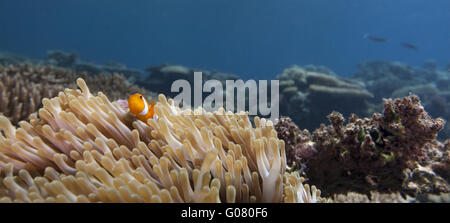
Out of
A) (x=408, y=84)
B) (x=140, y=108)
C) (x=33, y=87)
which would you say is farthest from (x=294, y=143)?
(x=408, y=84)

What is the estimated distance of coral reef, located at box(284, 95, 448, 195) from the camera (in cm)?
215

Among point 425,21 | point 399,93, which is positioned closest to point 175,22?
point 425,21

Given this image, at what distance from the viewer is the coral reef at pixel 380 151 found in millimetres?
2146

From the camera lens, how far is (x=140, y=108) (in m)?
1.82

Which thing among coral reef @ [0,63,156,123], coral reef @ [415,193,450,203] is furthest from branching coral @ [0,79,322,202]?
coral reef @ [0,63,156,123]

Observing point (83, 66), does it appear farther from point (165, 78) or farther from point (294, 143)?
point (294, 143)

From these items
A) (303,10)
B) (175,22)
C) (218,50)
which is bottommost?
(218,50)

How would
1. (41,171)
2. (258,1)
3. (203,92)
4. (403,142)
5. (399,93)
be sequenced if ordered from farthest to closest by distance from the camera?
(258,1), (399,93), (203,92), (403,142), (41,171)

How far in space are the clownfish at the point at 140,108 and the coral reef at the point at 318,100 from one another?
7834 mm

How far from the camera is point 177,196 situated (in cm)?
126

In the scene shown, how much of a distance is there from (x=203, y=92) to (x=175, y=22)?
93.0 meters

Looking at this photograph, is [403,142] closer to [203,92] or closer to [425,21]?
[203,92]

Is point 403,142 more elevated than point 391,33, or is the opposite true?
point 391,33

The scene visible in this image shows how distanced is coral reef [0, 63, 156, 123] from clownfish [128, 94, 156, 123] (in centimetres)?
314
